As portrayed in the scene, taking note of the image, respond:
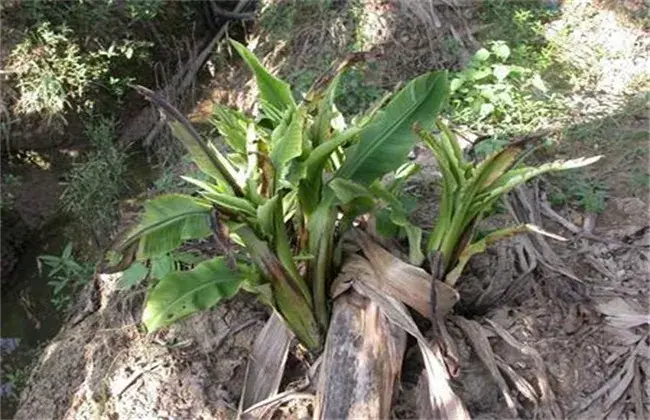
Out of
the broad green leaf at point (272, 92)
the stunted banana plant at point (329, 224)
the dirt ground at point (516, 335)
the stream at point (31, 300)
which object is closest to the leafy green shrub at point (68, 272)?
the dirt ground at point (516, 335)

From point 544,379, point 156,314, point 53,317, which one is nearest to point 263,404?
point 156,314

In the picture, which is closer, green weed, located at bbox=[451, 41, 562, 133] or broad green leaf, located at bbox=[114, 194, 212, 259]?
broad green leaf, located at bbox=[114, 194, 212, 259]

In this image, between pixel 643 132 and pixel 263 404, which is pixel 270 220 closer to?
pixel 263 404

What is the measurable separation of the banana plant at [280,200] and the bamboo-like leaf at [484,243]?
348 millimetres

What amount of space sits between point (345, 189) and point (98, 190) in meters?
2.26

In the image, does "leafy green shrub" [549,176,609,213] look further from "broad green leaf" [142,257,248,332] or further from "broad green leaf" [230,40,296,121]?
"broad green leaf" [142,257,248,332]

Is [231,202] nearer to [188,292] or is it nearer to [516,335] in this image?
[188,292]

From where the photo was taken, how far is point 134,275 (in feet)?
8.70

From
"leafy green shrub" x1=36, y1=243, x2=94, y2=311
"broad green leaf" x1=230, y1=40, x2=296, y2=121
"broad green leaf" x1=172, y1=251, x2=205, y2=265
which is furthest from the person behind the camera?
"leafy green shrub" x1=36, y1=243, x2=94, y2=311

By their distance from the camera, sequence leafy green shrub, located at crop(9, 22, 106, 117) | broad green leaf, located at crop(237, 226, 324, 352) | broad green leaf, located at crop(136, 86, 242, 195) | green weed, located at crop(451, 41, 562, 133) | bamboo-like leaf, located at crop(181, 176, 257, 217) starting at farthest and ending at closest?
leafy green shrub, located at crop(9, 22, 106, 117)
green weed, located at crop(451, 41, 562, 133)
broad green leaf, located at crop(237, 226, 324, 352)
bamboo-like leaf, located at crop(181, 176, 257, 217)
broad green leaf, located at crop(136, 86, 242, 195)

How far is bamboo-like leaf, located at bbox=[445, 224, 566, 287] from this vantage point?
2.06 metres

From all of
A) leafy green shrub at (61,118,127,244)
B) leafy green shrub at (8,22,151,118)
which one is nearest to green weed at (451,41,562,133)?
leafy green shrub at (61,118,127,244)

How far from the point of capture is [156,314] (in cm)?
205

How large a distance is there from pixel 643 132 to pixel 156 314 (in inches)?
98.3
